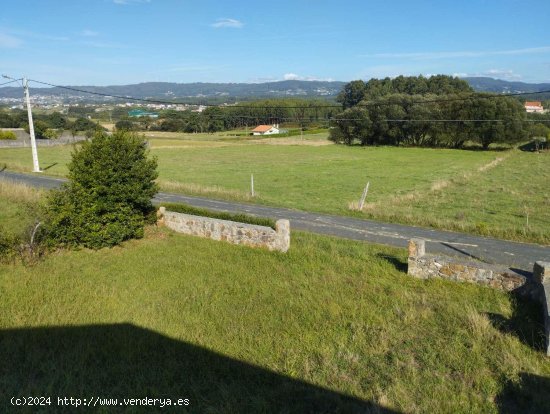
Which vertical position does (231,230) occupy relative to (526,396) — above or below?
below

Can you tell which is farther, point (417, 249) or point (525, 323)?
point (417, 249)

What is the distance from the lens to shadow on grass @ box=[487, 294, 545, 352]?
22.7ft

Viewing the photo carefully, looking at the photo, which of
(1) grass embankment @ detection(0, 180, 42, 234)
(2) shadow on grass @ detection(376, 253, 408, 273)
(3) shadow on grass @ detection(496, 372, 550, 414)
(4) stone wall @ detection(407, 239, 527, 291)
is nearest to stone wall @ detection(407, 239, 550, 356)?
(4) stone wall @ detection(407, 239, 527, 291)

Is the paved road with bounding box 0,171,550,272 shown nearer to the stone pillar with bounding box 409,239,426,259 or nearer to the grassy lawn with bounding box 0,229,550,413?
the stone pillar with bounding box 409,239,426,259

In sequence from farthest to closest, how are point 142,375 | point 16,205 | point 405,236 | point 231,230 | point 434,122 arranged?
point 434,122, point 16,205, point 405,236, point 231,230, point 142,375

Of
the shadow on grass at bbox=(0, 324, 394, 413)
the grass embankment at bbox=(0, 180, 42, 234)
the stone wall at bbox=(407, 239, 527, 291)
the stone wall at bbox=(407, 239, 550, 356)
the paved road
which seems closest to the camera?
the shadow on grass at bbox=(0, 324, 394, 413)

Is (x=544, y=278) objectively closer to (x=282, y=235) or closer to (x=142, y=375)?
(x=282, y=235)

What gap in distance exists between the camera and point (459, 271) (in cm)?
985

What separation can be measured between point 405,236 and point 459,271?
5534 millimetres

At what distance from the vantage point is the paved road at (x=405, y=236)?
42.4 ft

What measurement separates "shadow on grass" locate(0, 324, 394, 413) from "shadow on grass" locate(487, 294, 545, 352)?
11.1 feet

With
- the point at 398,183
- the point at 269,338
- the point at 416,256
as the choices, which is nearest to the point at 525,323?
the point at 416,256

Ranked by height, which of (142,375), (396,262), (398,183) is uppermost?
(142,375)

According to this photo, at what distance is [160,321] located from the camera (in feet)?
25.2
